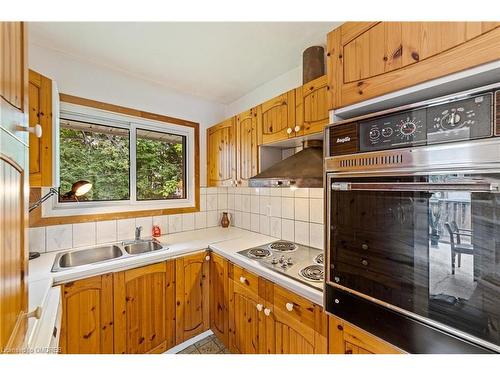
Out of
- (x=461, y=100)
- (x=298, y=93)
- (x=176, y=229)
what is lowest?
(x=176, y=229)

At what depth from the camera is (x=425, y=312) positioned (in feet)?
2.22

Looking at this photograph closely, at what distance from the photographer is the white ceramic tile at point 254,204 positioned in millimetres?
2250

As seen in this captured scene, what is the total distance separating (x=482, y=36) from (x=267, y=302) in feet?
4.78

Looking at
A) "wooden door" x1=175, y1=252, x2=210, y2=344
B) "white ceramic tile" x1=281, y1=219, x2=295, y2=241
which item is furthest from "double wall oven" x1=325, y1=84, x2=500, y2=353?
"wooden door" x1=175, y1=252, x2=210, y2=344

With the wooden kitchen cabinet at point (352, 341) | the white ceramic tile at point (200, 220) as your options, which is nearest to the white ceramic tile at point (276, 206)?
the white ceramic tile at point (200, 220)

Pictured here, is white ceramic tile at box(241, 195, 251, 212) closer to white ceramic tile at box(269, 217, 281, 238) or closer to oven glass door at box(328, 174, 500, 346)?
white ceramic tile at box(269, 217, 281, 238)

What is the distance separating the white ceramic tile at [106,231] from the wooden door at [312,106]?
1.73 m

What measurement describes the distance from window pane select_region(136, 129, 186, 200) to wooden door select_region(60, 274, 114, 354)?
0.91m

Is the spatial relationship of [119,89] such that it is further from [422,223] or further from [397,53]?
[422,223]

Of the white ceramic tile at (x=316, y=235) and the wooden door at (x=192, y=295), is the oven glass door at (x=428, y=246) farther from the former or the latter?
the wooden door at (x=192, y=295)

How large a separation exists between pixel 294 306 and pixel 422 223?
0.78 metres
